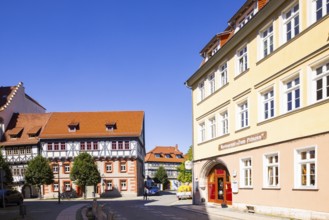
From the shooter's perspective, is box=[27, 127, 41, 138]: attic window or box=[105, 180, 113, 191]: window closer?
box=[105, 180, 113, 191]: window

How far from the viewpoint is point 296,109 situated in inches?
Result: 618

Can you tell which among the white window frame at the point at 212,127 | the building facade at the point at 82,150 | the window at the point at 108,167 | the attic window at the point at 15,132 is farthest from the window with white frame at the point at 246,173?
the attic window at the point at 15,132

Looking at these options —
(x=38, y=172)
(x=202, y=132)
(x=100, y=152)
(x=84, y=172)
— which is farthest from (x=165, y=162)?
(x=202, y=132)

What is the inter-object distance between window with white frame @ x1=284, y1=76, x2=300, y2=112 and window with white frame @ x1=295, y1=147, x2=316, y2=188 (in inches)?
80.5

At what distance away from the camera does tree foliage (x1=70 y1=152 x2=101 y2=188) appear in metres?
47.9

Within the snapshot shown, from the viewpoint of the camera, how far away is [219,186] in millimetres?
25469

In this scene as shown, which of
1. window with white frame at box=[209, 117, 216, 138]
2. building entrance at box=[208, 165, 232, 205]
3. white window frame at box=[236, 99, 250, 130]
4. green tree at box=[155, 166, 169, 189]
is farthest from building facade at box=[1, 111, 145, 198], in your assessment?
green tree at box=[155, 166, 169, 189]

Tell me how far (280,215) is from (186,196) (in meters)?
23.0

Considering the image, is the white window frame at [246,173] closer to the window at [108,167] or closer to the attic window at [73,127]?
the window at [108,167]

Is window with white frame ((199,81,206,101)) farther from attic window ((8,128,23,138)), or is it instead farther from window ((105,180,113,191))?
attic window ((8,128,23,138))

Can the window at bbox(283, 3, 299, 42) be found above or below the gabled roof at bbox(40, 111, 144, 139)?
above

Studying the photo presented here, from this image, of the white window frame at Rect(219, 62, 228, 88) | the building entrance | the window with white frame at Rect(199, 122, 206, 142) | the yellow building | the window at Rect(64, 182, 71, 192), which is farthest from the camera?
the window at Rect(64, 182, 71, 192)

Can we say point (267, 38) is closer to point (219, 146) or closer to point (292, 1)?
point (292, 1)

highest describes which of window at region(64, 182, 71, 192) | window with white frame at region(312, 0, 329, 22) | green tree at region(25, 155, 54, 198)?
window with white frame at region(312, 0, 329, 22)
